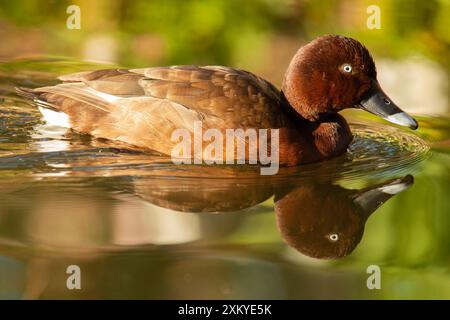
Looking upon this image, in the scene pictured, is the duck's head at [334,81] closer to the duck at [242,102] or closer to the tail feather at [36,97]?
the duck at [242,102]

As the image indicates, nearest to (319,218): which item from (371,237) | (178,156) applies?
(371,237)

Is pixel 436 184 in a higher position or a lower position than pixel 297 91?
lower

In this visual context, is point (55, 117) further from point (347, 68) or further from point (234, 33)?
point (234, 33)

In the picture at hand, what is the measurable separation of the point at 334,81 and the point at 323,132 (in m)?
0.42

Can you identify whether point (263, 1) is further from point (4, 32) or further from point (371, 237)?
point (371, 237)

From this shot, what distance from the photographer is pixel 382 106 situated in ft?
23.7

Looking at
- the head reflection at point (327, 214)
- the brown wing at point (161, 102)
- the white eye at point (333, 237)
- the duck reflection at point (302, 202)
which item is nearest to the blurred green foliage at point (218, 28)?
the brown wing at point (161, 102)

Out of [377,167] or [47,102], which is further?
[47,102]

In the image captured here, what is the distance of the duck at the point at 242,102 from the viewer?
6.88 metres

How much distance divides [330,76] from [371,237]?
1.86 meters

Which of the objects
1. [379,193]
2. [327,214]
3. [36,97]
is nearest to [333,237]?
[327,214]

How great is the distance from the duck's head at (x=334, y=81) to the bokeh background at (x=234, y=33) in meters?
1.70

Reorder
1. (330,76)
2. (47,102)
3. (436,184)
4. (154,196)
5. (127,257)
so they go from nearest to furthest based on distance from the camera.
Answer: (127,257) → (154,196) → (436,184) → (330,76) → (47,102)

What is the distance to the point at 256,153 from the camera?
6801 millimetres
